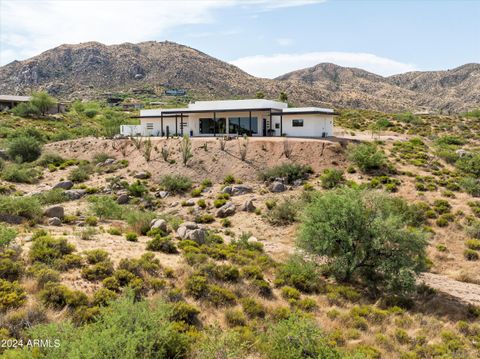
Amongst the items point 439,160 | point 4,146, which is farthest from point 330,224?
point 4,146

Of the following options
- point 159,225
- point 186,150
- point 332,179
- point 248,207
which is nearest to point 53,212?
point 159,225

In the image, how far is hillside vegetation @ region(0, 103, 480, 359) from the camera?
479 inches

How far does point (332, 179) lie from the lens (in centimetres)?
3556

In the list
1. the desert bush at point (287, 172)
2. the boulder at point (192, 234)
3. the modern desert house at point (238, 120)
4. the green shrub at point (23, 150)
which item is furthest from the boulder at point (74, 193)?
the modern desert house at point (238, 120)

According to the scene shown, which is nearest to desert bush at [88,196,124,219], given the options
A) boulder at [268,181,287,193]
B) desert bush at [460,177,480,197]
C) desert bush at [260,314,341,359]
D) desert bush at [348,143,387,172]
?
boulder at [268,181,287,193]

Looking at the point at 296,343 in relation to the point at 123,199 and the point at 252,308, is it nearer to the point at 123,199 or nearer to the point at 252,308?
the point at 252,308

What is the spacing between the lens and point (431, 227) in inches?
1145

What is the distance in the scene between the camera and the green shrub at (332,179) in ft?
115

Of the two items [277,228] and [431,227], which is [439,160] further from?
[277,228]

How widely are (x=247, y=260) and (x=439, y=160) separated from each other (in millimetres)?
31504

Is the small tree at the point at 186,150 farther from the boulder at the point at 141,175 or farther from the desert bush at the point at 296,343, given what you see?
the desert bush at the point at 296,343

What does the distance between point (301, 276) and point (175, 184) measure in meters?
20.9

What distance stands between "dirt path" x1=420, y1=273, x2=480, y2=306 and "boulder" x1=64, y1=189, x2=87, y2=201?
2806cm

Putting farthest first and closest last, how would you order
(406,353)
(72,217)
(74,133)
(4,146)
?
(74,133) → (4,146) → (72,217) → (406,353)
